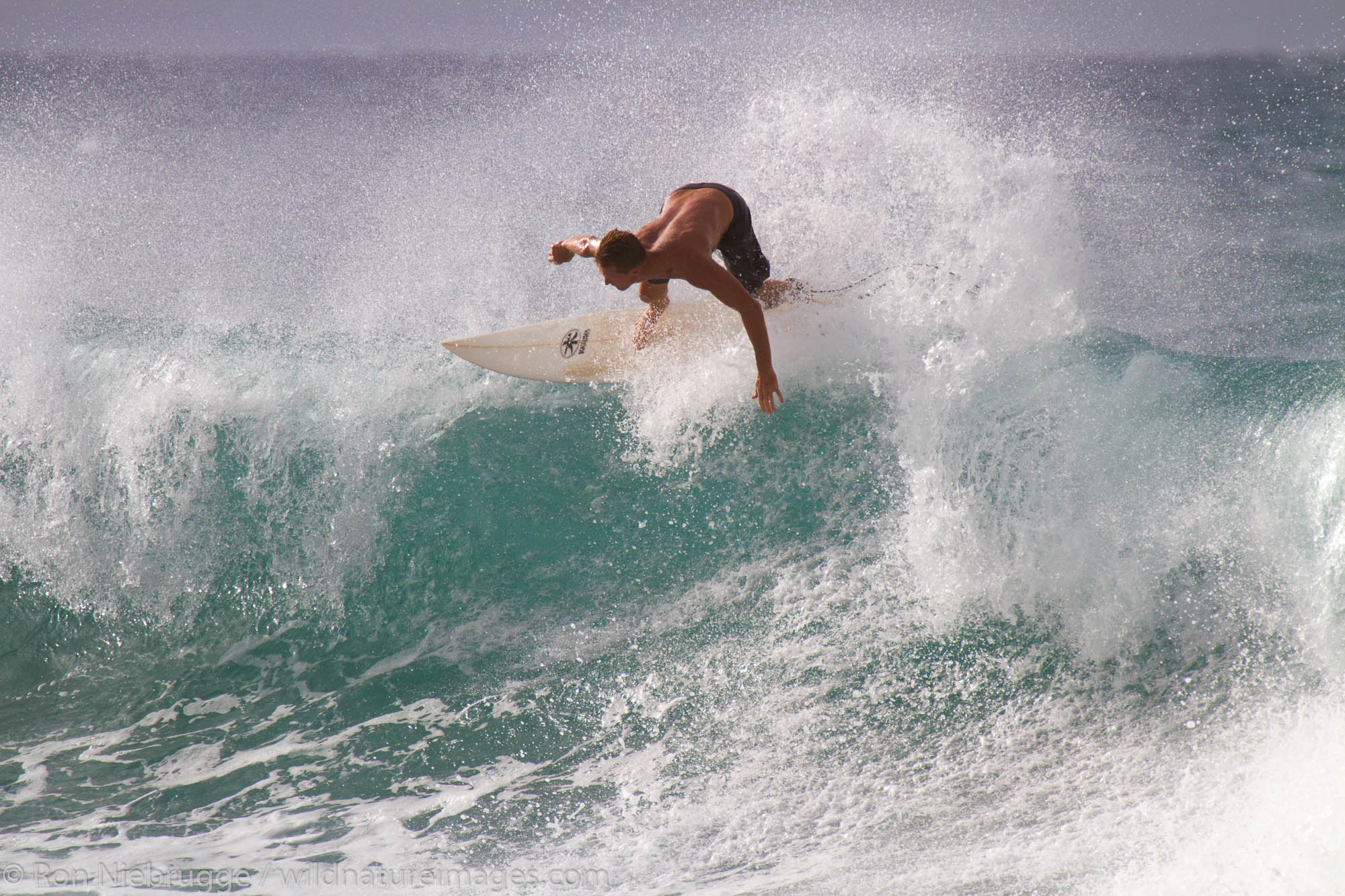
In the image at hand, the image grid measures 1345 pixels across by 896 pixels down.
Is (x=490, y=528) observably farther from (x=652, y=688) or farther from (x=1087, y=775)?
(x=1087, y=775)

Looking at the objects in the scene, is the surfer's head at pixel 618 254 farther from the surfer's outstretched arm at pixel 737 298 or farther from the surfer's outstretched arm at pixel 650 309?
the surfer's outstretched arm at pixel 650 309

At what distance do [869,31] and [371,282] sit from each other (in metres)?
4.91

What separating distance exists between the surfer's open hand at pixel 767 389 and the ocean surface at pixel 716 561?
527 millimetres

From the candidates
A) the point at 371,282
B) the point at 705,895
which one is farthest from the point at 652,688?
the point at 371,282

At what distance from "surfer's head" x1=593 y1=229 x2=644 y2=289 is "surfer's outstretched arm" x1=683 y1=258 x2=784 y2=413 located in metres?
0.32

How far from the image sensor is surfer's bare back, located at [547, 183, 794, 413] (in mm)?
3295

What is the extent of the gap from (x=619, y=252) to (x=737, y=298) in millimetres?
600

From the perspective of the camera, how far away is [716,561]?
4.07 m

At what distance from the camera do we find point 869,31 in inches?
282

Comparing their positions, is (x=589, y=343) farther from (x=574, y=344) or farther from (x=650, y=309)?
(x=650, y=309)

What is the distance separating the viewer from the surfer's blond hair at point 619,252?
3.21m

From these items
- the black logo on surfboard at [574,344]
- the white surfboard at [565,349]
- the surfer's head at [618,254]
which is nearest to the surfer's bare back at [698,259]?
the surfer's head at [618,254]

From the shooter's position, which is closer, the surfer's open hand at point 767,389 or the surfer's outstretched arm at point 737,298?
the surfer's outstretched arm at point 737,298

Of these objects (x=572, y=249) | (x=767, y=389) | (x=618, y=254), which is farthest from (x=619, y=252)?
(x=767, y=389)
